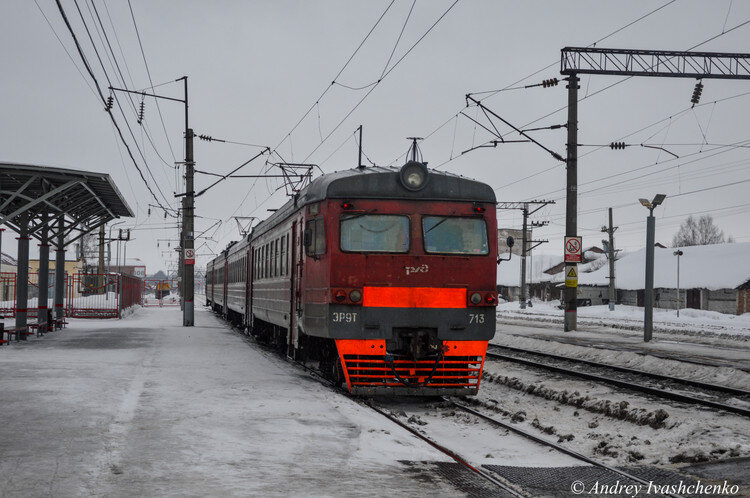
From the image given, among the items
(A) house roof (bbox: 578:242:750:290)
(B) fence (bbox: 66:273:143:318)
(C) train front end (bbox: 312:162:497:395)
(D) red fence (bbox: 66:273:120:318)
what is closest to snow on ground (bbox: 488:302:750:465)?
(C) train front end (bbox: 312:162:497:395)

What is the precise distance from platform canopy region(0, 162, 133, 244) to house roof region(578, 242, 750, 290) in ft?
128

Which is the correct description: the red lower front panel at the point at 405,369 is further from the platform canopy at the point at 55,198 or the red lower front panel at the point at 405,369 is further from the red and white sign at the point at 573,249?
the red and white sign at the point at 573,249

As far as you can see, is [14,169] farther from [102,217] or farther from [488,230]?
[488,230]

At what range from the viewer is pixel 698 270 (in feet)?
171

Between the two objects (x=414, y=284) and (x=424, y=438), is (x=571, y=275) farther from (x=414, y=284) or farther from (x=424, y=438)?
(x=424, y=438)

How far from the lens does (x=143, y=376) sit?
11.5 meters

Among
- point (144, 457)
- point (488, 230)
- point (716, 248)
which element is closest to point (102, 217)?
point (488, 230)

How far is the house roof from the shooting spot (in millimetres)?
48531

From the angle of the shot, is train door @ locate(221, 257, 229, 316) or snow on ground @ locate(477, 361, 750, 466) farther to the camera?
train door @ locate(221, 257, 229, 316)

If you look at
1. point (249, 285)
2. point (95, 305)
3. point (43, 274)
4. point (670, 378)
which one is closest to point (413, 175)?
point (670, 378)

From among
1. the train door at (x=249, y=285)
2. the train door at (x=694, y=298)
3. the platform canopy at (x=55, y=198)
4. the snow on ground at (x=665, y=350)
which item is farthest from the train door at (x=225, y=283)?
the train door at (x=694, y=298)

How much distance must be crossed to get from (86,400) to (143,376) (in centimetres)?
255

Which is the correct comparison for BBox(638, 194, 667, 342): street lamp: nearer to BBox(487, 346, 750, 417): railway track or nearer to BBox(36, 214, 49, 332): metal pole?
BBox(487, 346, 750, 417): railway track

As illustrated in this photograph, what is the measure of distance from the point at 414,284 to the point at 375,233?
90cm
